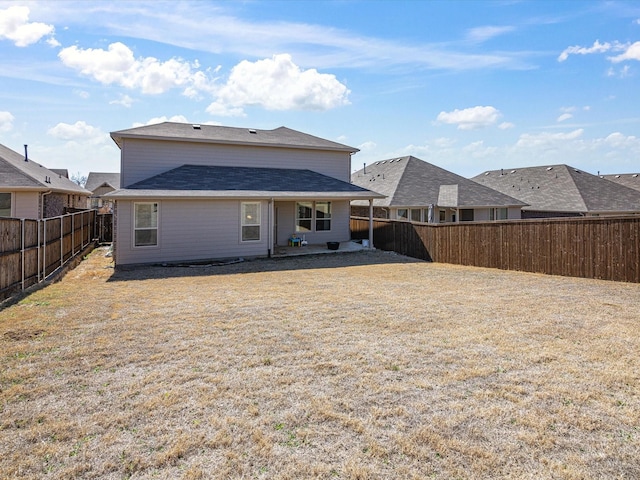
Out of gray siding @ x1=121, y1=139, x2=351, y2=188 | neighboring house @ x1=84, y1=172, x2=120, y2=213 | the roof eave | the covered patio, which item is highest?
neighboring house @ x1=84, y1=172, x2=120, y2=213

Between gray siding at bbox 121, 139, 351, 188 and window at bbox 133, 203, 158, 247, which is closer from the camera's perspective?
window at bbox 133, 203, 158, 247

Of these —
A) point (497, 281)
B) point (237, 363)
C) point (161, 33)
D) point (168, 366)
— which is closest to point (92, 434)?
point (168, 366)

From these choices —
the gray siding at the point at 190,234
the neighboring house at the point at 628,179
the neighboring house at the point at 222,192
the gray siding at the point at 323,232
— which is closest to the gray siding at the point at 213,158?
the neighboring house at the point at 222,192

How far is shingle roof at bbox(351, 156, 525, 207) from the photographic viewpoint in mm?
24641

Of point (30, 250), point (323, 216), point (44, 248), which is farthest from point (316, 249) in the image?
point (30, 250)

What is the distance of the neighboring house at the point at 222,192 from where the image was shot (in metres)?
14.3

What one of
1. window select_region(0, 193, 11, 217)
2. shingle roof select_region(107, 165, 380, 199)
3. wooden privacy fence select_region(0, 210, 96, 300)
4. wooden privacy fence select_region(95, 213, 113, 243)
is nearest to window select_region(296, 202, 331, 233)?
shingle roof select_region(107, 165, 380, 199)

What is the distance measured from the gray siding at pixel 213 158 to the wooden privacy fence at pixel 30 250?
328 cm

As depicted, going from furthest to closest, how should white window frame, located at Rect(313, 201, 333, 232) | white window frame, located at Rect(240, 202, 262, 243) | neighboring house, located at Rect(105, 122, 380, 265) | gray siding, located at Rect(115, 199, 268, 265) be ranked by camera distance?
white window frame, located at Rect(313, 201, 333, 232) → white window frame, located at Rect(240, 202, 262, 243) → neighboring house, located at Rect(105, 122, 380, 265) → gray siding, located at Rect(115, 199, 268, 265)

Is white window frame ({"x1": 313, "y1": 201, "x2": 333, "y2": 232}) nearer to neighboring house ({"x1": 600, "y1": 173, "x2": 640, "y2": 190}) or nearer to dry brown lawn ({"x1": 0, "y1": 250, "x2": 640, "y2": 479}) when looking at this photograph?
dry brown lawn ({"x1": 0, "y1": 250, "x2": 640, "y2": 479})

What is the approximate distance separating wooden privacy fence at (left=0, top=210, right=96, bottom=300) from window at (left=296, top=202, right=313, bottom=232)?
9.34 m

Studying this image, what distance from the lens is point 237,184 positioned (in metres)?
16.0

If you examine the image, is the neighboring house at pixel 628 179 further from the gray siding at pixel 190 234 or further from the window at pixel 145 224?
the window at pixel 145 224

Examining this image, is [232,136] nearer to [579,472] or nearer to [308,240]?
[308,240]
